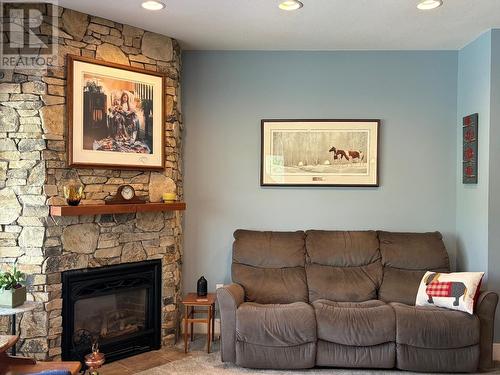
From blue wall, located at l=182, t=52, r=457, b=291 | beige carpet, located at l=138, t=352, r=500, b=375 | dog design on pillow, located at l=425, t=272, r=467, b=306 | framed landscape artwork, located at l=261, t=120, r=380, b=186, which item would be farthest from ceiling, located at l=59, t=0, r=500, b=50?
beige carpet, located at l=138, t=352, r=500, b=375

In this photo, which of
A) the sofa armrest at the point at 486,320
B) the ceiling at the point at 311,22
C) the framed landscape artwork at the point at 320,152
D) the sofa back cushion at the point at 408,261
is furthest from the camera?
the framed landscape artwork at the point at 320,152

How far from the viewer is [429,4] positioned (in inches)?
120

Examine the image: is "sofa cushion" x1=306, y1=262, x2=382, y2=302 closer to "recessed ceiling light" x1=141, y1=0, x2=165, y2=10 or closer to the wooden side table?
the wooden side table

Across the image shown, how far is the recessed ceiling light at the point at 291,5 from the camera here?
3047 mm

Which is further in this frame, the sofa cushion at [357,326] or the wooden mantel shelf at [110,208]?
the sofa cushion at [357,326]

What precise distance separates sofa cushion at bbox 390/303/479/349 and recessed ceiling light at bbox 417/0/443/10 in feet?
7.38

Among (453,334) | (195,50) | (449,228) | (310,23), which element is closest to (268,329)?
(453,334)

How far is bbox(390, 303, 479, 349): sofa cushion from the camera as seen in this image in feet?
10.4

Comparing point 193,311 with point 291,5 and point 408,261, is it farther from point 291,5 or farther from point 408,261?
point 291,5

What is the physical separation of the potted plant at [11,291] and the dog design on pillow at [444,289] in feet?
9.70

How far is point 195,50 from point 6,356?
10.0 feet

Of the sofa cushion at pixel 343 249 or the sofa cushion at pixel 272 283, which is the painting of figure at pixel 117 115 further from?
the sofa cushion at pixel 343 249

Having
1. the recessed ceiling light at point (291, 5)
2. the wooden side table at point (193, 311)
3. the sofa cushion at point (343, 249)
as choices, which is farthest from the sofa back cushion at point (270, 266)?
the recessed ceiling light at point (291, 5)

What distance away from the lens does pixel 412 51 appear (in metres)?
4.18
